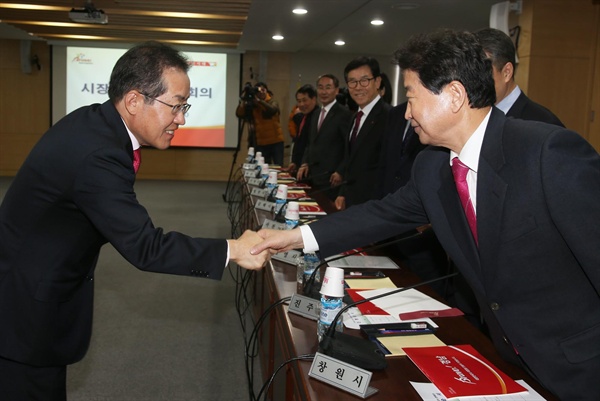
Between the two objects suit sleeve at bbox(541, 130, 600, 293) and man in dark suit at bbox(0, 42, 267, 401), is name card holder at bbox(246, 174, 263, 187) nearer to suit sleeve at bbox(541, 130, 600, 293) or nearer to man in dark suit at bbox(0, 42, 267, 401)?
man in dark suit at bbox(0, 42, 267, 401)

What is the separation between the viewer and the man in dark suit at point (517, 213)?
4.01 ft

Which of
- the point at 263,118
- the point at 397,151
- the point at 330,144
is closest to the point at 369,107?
the point at 397,151

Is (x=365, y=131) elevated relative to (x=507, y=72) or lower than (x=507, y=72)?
lower

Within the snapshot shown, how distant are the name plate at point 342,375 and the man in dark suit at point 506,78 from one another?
1.44 metres

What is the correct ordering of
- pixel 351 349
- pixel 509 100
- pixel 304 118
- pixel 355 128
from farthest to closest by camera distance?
pixel 304 118 < pixel 355 128 < pixel 509 100 < pixel 351 349

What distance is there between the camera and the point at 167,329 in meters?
3.78

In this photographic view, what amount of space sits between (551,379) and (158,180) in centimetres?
1084

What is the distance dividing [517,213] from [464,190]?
0.83 ft

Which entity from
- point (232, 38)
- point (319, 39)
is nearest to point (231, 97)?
point (232, 38)

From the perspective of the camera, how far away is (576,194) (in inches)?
47.4

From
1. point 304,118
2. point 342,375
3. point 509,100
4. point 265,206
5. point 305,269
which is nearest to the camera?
point 342,375

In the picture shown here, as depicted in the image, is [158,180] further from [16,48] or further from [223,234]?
[223,234]

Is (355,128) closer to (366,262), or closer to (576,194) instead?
(366,262)

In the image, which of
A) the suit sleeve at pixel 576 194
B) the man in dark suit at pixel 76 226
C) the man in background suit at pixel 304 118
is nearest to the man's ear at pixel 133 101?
the man in dark suit at pixel 76 226
